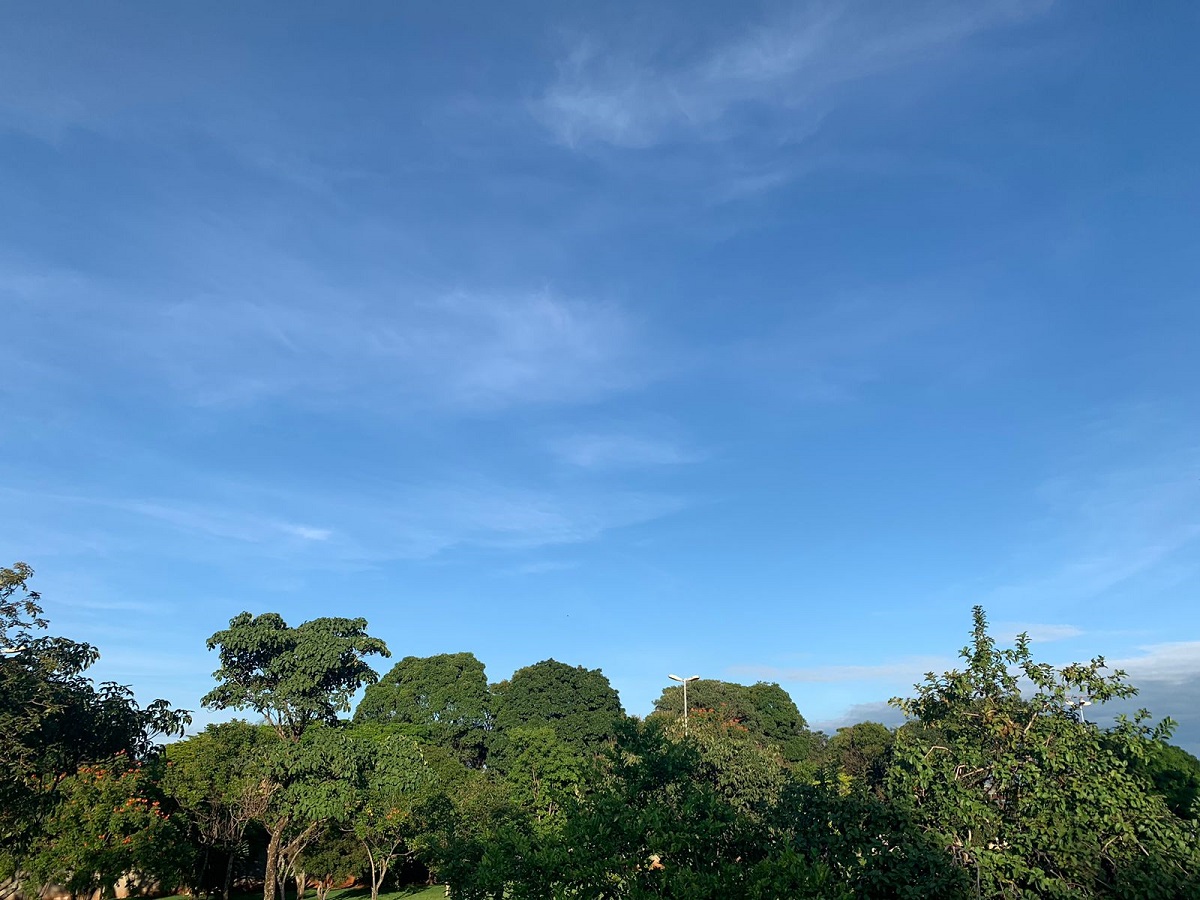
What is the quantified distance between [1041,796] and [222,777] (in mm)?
29833

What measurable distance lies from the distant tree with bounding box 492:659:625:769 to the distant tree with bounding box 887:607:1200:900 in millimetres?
61406

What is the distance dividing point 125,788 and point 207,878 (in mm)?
20431

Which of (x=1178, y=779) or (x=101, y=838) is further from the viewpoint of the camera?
(x=1178, y=779)

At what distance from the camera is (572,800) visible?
1180cm

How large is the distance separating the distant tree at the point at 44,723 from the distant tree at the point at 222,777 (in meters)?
3.35

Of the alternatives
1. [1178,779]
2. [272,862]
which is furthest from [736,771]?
[1178,779]

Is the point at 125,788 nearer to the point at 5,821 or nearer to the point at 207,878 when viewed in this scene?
the point at 5,821

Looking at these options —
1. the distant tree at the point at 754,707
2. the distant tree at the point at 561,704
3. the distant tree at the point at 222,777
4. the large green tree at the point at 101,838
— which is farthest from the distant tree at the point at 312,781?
the distant tree at the point at 754,707

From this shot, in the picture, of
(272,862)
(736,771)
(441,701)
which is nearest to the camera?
(736,771)

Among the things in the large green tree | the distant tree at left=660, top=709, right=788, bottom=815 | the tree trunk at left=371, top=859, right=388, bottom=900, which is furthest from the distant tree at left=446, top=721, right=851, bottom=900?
the tree trunk at left=371, top=859, right=388, bottom=900

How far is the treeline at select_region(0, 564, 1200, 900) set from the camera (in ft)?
34.0

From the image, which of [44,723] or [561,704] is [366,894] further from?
[561,704]

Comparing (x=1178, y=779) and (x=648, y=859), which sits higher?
(x=648, y=859)

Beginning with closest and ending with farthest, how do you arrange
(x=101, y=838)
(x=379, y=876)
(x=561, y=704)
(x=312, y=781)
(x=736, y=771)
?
1. (x=101, y=838)
2. (x=736, y=771)
3. (x=312, y=781)
4. (x=379, y=876)
5. (x=561, y=704)
